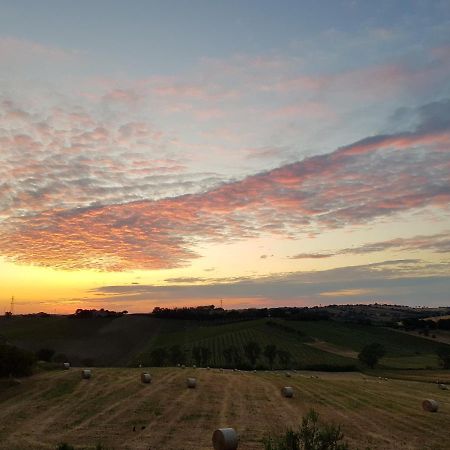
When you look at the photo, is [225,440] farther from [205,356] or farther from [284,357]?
[284,357]

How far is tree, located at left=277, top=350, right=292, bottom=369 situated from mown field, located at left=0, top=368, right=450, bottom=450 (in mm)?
57809

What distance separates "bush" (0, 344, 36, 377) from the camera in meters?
43.8

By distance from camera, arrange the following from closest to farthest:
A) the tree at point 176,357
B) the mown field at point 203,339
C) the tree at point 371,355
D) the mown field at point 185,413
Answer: the mown field at point 185,413 → the tree at point 371,355 → the tree at point 176,357 → the mown field at point 203,339

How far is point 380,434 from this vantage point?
2700cm

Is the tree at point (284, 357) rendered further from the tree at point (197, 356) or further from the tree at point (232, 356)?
the tree at point (197, 356)

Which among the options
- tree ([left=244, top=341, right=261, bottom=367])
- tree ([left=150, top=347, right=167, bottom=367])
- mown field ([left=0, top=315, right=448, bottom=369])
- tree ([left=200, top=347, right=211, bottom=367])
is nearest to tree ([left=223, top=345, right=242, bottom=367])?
mown field ([left=0, top=315, right=448, bottom=369])

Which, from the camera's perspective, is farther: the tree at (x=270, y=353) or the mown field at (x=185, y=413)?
the tree at (x=270, y=353)

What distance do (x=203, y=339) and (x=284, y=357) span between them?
111 feet

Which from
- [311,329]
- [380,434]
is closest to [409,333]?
[311,329]

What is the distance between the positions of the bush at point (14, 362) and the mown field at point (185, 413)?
5.18 ft

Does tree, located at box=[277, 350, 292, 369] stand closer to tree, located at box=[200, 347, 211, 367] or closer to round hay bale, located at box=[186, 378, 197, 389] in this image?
tree, located at box=[200, 347, 211, 367]

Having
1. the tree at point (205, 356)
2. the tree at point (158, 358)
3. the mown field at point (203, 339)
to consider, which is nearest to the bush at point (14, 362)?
the tree at point (158, 358)

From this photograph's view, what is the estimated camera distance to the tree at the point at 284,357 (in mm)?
102600

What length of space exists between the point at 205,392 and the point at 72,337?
3884 inches
